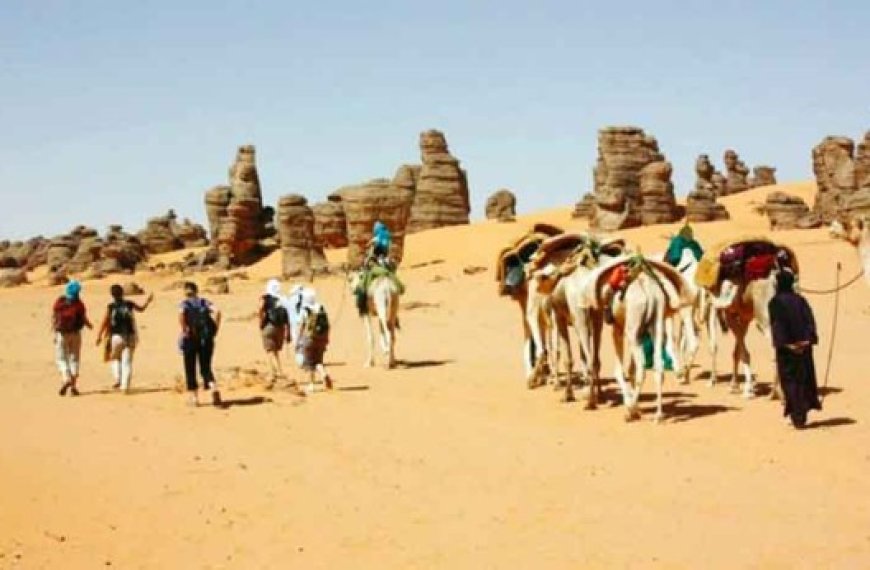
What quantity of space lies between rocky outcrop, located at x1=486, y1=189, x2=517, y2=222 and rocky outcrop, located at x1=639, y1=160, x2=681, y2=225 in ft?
53.0

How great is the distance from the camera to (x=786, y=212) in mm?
52438

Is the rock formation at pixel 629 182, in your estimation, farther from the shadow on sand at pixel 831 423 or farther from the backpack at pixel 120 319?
the shadow on sand at pixel 831 423

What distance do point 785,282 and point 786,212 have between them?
41.7 metres

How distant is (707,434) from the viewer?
12445 mm

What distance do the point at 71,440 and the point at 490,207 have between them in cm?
6425

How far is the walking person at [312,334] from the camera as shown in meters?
16.8

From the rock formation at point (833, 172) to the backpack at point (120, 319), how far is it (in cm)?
4176

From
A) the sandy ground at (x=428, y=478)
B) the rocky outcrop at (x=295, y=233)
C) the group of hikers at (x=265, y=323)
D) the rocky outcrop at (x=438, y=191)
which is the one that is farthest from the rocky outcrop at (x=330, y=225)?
the sandy ground at (x=428, y=478)

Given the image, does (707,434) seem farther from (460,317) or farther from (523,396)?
(460,317)

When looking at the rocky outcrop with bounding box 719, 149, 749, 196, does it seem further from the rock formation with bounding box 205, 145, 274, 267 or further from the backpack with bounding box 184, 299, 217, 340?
the backpack with bounding box 184, 299, 217, 340

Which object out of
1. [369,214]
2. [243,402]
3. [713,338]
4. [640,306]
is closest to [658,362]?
[640,306]

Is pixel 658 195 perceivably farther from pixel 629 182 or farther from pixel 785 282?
pixel 785 282

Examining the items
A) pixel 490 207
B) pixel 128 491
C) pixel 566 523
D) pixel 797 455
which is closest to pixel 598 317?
pixel 797 455

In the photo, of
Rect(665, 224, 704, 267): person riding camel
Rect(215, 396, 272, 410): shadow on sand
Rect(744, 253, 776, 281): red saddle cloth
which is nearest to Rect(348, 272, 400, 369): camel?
Rect(215, 396, 272, 410): shadow on sand
